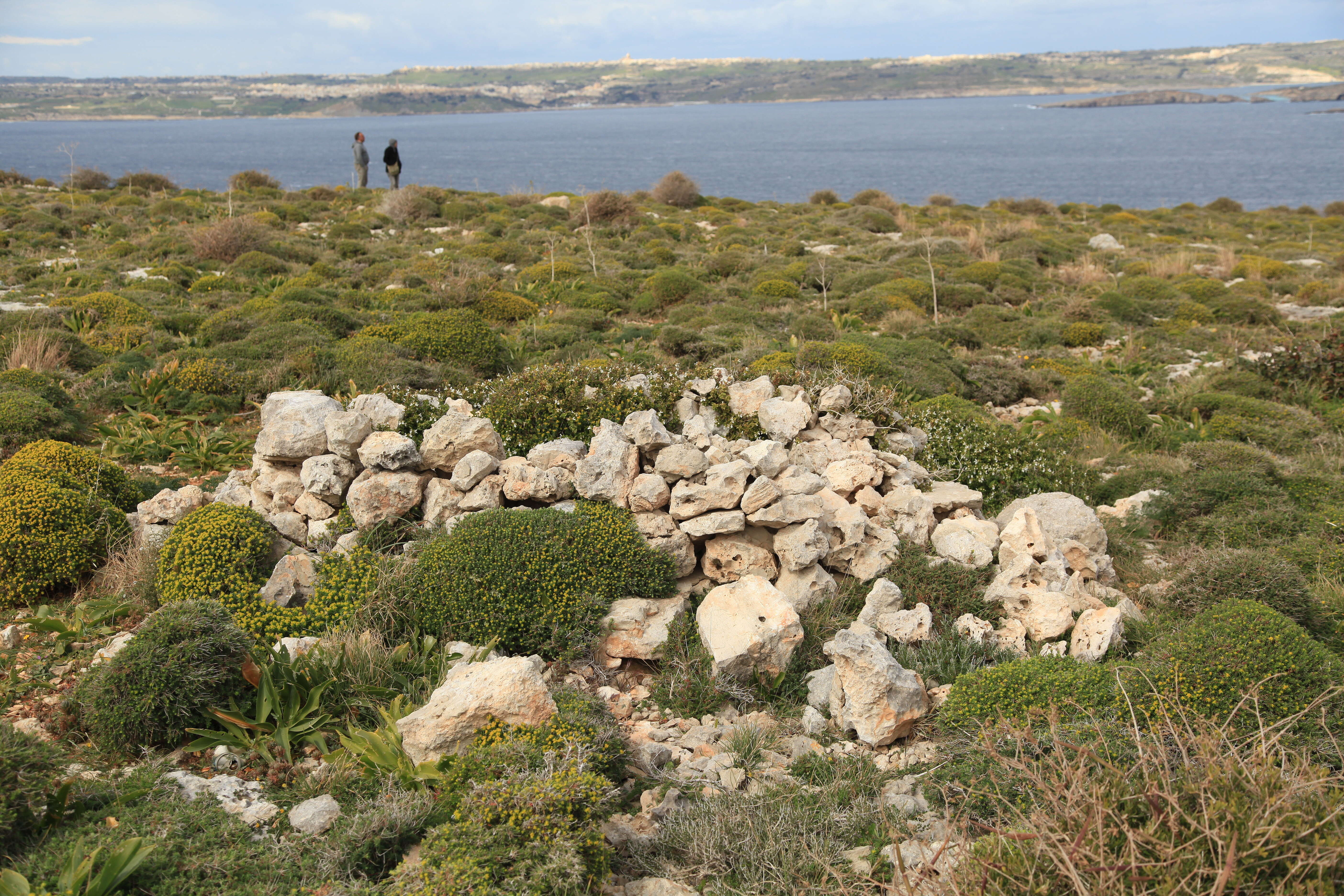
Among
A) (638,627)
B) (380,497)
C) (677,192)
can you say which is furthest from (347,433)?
(677,192)

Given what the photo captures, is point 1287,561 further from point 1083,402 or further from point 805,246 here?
point 805,246

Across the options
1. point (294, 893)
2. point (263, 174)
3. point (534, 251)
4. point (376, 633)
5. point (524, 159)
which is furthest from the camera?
point (524, 159)

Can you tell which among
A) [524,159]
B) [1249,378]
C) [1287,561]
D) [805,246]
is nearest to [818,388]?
[1287,561]

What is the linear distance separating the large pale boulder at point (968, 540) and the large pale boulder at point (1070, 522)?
328 millimetres

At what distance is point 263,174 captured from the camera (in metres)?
35.5

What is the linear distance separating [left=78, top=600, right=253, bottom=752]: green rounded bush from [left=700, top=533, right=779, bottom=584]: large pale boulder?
3.28 meters

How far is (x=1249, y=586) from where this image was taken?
5852 millimetres

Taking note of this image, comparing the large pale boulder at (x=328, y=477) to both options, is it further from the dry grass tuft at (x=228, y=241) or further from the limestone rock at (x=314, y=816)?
the dry grass tuft at (x=228, y=241)

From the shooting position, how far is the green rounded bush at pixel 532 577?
5.66 m

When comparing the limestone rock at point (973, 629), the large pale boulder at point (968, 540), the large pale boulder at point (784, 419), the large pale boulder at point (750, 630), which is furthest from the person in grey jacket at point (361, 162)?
the limestone rock at point (973, 629)

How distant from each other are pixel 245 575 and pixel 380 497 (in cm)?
114

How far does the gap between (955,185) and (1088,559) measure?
55.9 m

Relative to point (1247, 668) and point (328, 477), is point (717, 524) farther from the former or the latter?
point (1247, 668)

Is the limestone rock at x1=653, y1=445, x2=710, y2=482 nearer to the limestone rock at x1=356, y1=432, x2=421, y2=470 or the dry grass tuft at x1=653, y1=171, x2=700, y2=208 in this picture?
the limestone rock at x1=356, y1=432, x2=421, y2=470
